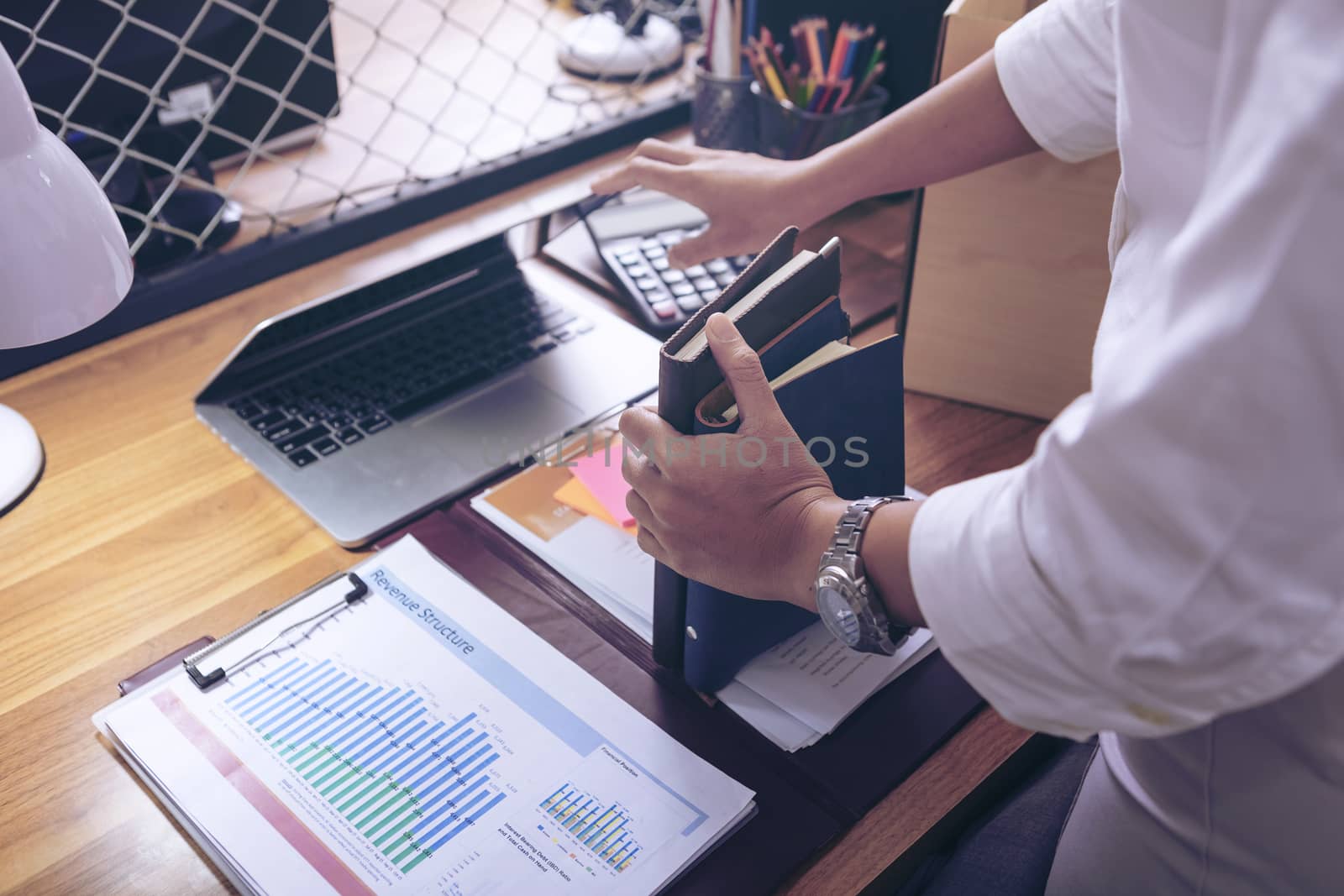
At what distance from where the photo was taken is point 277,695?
2.39ft

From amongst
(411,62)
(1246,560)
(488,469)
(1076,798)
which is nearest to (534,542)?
(488,469)

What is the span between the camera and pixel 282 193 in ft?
4.06

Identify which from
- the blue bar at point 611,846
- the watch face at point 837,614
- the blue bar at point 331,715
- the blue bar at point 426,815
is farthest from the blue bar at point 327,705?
the watch face at point 837,614

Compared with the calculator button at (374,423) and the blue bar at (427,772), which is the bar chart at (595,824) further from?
the calculator button at (374,423)

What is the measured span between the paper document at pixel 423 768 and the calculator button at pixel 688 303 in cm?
42

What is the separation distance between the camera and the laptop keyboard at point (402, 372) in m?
0.95

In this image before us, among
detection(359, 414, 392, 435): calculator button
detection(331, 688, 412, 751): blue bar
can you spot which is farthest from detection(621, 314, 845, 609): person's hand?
detection(359, 414, 392, 435): calculator button

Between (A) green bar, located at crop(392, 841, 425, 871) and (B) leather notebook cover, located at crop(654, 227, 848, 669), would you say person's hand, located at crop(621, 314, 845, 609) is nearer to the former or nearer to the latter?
(B) leather notebook cover, located at crop(654, 227, 848, 669)

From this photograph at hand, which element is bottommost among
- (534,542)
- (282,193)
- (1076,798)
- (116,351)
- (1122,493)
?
(116,351)

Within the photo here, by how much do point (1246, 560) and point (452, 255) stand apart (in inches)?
31.6

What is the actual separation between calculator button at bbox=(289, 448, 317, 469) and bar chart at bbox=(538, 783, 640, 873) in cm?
40

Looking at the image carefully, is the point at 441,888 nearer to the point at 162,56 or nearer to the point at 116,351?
the point at 116,351

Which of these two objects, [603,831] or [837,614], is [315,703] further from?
[837,614]

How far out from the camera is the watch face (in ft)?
2.01
